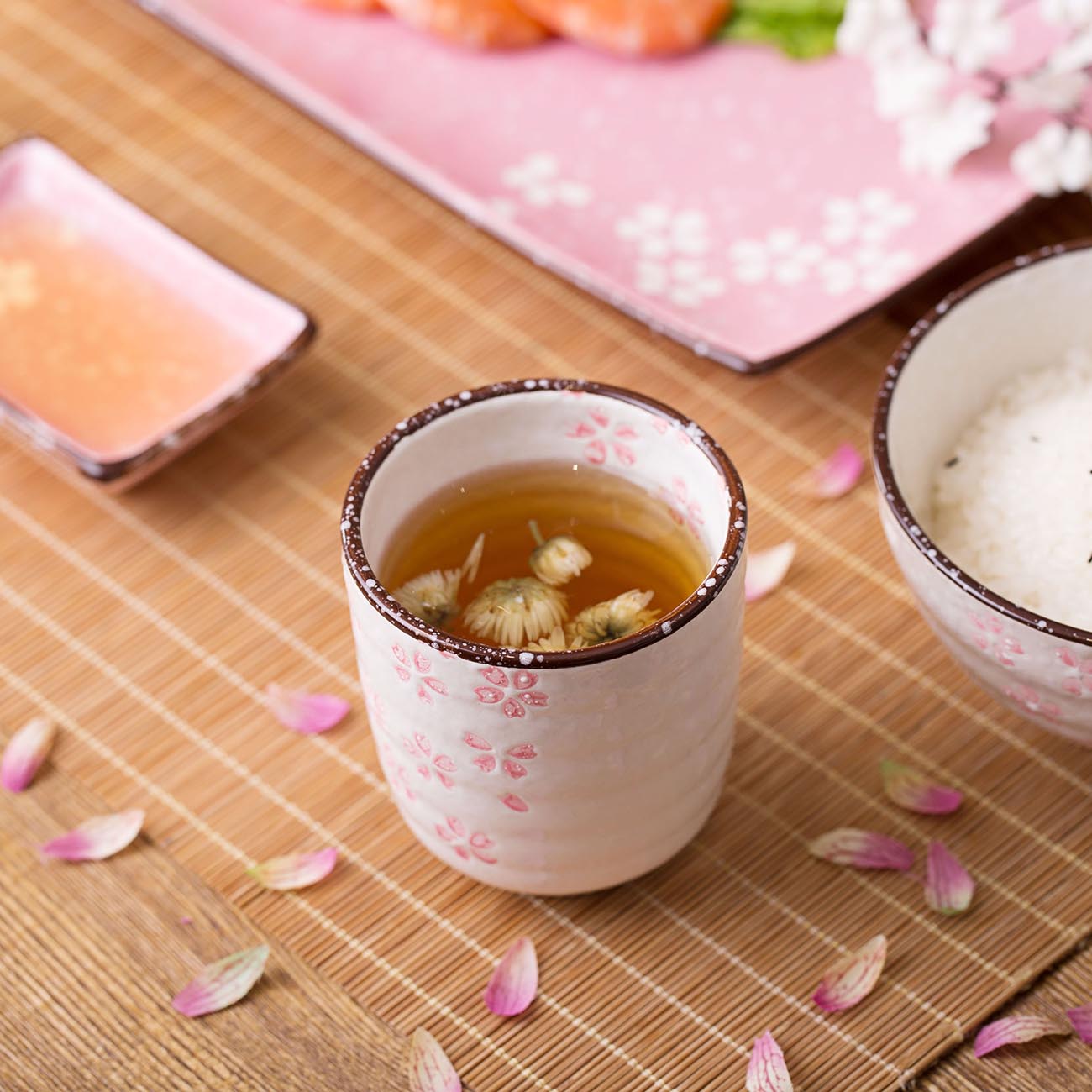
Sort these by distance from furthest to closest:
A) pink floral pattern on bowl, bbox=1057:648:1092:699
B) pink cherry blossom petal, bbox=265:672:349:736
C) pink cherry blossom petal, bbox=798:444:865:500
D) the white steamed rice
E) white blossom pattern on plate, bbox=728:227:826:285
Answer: white blossom pattern on plate, bbox=728:227:826:285 → pink cherry blossom petal, bbox=798:444:865:500 → pink cherry blossom petal, bbox=265:672:349:736 → the white steamed rice → pink floral pattern on bowl, bbox=1057:648:1092:699

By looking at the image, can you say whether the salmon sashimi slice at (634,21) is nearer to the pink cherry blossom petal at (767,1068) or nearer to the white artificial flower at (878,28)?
the white artificial flower at (878,28)

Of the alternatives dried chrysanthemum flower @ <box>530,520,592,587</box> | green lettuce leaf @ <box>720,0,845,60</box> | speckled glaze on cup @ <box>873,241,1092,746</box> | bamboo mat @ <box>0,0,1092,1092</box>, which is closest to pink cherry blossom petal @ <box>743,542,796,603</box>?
bamboo mat @ <box>0,0,1092,1092</box>

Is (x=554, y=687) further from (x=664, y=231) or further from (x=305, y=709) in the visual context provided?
(x=664, y=231)

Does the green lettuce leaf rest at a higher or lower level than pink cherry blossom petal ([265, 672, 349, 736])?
higher

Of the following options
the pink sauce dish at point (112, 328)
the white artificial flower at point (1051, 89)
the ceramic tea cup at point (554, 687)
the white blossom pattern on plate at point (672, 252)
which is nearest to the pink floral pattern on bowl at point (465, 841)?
the ceramic tea cup at point (554, 687)

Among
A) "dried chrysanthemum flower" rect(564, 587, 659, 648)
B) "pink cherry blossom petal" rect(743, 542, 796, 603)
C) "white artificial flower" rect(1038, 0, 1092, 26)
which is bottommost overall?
"pink cherry blossom petal" rect(743, 542, 796, 603)

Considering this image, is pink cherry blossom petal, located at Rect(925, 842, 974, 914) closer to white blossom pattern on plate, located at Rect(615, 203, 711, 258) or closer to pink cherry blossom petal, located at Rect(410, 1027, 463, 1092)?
pink cherry blossom petal, located at Rect(410, 1027, 463, 1092)

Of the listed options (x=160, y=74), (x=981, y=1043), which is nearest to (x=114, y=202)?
(x=160, y=74)

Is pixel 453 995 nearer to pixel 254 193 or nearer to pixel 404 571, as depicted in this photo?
pixel 404 571
